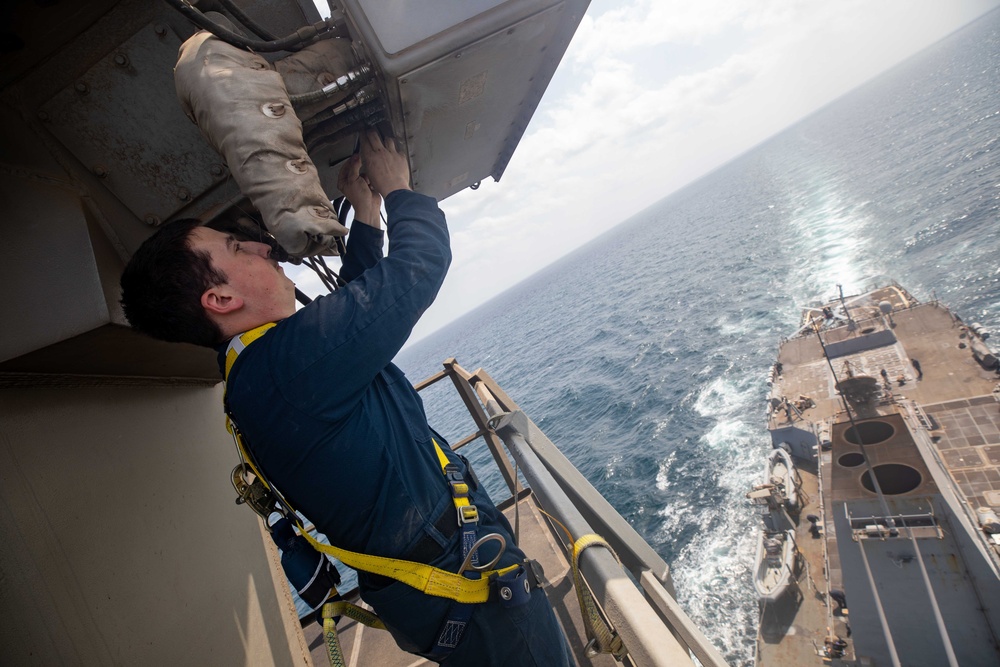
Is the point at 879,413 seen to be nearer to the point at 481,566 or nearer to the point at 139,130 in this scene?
the point at 481,566

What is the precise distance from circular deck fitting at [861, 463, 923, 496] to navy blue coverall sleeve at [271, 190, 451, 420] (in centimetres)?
2170

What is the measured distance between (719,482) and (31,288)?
2675 centimetres

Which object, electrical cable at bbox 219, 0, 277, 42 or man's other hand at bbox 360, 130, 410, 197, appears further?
man's other hand at bbox 360, 130, 410, 197

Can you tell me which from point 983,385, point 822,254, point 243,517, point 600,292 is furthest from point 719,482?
point 600,292

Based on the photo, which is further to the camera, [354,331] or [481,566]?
[481,566]

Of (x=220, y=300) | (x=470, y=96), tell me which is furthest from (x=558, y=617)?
(x=470, y=96)

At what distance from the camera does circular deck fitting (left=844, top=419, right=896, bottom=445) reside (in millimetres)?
19263

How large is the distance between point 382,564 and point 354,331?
1083mm

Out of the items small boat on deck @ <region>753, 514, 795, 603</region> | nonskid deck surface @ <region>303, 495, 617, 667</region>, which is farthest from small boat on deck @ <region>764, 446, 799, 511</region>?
nonskid deck surface @ <region>303, 495, 617, 667</region>

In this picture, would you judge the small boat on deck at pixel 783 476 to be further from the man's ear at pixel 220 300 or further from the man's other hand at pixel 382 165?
the man's ear at pixel 220 300

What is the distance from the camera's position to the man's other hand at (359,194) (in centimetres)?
275

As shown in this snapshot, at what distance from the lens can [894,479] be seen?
665 inches

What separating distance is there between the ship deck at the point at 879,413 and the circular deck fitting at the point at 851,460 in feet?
2.19

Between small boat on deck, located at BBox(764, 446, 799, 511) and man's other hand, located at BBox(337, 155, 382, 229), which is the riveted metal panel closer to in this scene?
man's other hand, located at BBox(337, 155, 382, 229)
